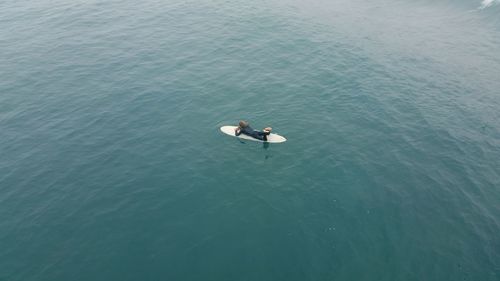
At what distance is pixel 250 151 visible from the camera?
60219 millimetres

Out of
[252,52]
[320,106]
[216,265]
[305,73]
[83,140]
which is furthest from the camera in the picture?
[252,52]

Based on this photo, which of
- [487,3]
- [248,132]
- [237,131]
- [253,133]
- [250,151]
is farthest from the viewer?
[487,3]

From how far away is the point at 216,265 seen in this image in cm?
4225

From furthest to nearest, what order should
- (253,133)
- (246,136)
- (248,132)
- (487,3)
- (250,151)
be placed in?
(487,3), (246,136), (248,132), (253,133), (250,151)

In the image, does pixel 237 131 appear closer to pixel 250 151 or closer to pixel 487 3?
pixel 250 151

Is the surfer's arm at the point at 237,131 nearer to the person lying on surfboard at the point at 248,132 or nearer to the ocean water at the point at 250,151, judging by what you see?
the person lying on surfboard at the point at 248,132

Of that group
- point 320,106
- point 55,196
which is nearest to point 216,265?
point 55,196

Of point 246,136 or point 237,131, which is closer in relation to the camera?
point 237,131

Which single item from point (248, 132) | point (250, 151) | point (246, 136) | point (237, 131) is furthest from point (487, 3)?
point (250, 151)

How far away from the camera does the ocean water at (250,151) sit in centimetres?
4381

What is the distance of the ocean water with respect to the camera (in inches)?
1725

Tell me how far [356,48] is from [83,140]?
66.0m

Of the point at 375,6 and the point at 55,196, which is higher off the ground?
the point at 375,6

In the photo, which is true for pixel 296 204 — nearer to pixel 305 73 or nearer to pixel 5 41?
pixel 305 73
